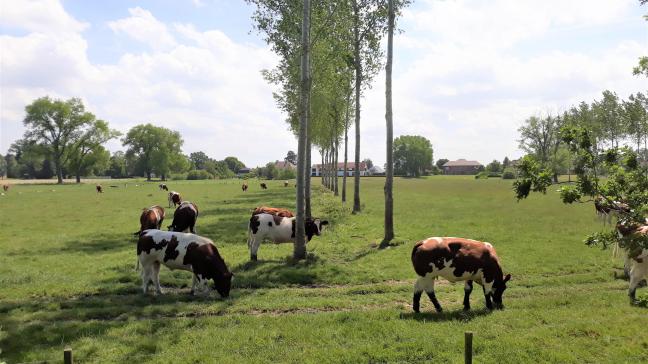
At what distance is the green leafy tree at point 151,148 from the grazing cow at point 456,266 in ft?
435

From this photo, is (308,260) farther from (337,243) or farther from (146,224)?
(146,224)

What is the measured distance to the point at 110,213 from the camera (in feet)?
122

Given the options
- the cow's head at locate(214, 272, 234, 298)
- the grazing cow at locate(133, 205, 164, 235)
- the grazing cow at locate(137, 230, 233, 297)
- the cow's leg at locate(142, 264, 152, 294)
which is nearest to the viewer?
the cow's head at locate(214, 272, 234, 298)

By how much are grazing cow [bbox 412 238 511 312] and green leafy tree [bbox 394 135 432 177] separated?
518 feet

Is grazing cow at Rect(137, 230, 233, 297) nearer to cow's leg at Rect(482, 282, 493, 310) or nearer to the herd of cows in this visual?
the herd of cows

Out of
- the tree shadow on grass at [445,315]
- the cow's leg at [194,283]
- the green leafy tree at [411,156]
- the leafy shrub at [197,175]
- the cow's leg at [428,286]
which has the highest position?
the green leafy tree at [411,156]

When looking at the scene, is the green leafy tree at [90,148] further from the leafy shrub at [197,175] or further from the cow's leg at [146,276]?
the cow's leg at [146,276]

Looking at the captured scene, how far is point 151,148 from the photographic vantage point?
449ft

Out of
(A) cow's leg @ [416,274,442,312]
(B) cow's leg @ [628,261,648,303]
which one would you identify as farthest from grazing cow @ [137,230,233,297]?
(B) cow's leg @ [628,261,648,303]

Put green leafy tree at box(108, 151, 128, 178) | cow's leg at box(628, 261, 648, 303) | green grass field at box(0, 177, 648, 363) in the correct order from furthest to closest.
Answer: green leafy tree at box(108, 151, 128, 178)
cow's leg at box(628, 261, 648, 303)
green grass field at box(0, 177, 648, 363)

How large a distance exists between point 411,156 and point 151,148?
3501 inches

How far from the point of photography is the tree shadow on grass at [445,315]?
11.1 meters

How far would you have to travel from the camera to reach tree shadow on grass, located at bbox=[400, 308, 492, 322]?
11133mm

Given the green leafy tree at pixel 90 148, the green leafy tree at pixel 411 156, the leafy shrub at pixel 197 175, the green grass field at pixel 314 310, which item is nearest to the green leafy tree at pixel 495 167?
the green leafy tree at pixel 411 156
